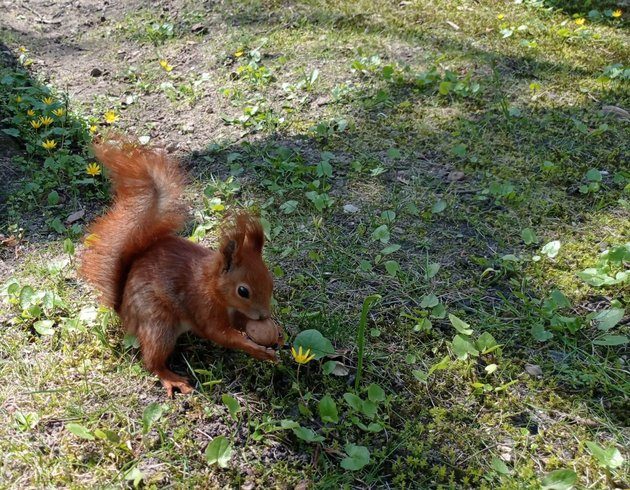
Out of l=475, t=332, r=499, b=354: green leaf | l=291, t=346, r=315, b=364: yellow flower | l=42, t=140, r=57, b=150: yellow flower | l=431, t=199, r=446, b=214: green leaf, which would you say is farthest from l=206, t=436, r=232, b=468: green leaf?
l=42, t=140, r=57, b=150: yellow flower

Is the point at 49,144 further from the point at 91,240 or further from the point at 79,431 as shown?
the point at 79,431

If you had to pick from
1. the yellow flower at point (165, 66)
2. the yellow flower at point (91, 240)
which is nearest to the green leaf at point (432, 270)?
the yellow flower at point (91, 240)

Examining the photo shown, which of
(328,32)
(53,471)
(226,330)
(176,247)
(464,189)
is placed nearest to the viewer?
(53,471)

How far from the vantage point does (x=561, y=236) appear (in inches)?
101

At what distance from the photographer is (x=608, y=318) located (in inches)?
83.1

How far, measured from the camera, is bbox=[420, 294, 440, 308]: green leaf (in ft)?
7.23

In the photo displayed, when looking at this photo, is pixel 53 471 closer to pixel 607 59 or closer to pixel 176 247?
pixel 176 247

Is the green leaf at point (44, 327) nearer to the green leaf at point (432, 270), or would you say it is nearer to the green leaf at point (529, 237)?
the green leaf at point (432, 270)

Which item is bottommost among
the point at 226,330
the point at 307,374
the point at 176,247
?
the point at 307,374

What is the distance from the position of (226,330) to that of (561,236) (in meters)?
1.52

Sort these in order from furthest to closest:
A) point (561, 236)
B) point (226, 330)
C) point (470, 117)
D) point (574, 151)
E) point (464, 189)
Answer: point (470, 117), point (574, 151), point (464, 189), point (561, 236), point (226, 330)

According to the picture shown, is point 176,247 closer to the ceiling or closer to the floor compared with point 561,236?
closer to the ceiling

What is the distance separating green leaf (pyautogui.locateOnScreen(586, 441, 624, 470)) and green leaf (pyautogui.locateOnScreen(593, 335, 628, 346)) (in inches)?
17.8

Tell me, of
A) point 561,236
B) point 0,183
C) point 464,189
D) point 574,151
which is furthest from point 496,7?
point 0,183
